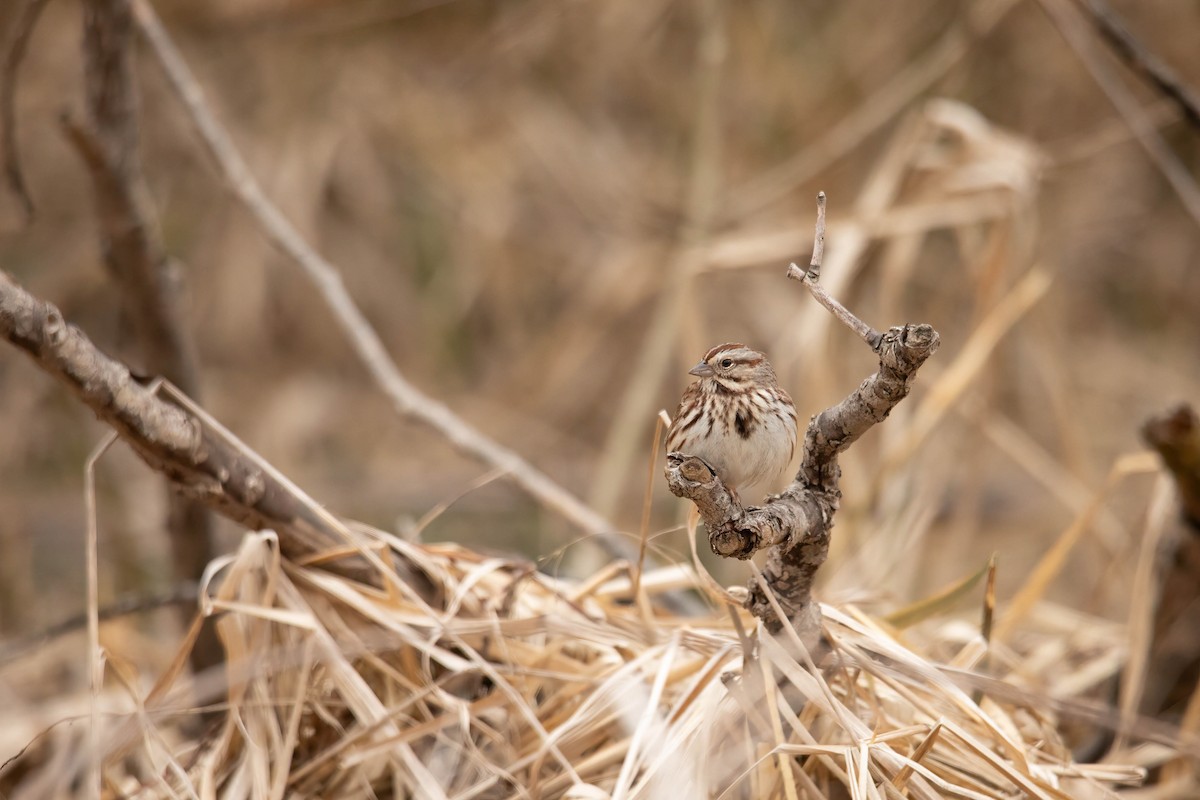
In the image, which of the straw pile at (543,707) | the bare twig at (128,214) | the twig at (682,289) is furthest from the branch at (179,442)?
the twig at (682,289)

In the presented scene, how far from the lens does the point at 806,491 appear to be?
44.0 inches

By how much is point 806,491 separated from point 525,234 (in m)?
4.46

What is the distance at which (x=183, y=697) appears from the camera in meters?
1.51

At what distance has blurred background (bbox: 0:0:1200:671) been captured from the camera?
14.2 ft

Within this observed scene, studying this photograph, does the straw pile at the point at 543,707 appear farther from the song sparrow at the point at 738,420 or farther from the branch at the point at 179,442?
the song sparrow at the point at 738,420

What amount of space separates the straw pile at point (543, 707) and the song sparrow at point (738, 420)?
150 millimetres

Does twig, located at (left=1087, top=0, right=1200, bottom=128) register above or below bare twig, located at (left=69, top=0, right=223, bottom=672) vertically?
above

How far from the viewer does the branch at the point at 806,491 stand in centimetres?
94

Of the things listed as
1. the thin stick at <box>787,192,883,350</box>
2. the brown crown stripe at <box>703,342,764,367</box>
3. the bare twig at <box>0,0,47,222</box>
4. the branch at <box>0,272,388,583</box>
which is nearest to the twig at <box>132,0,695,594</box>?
the bare twig at <box>0,0,47,222</box>

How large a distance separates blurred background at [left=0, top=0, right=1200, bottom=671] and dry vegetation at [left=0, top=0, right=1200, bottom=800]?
22mm

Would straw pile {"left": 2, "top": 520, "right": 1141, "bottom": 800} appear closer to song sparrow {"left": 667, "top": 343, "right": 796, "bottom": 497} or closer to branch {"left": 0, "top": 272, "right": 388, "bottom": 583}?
branch {"left": 0, "top": 272, "right": 388, "bottom": 583}

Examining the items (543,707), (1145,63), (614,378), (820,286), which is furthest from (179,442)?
(614,378)

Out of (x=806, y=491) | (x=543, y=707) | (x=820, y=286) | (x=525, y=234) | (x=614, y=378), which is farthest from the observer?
(x=525, y=234)

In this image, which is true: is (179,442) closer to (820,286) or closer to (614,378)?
(820,286)
